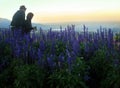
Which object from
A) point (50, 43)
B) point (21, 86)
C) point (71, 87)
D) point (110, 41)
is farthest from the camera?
point (50, 43)

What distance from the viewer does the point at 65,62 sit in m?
7.20

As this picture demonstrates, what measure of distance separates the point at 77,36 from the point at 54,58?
62.3 inches

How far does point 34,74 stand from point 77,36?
2173 millimetres

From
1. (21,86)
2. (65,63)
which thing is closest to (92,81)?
(65,63)

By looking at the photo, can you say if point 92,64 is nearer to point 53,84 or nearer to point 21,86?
point 53,84

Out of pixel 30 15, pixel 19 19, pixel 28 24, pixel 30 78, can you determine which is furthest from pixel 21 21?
pixel 30 78

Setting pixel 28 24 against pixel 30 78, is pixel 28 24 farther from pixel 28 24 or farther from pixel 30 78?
pixel 30 78

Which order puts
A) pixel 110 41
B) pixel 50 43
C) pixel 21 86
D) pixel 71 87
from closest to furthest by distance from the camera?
pixel 71 87
pixel 21 86
pixel 110 41
pixel 50 43

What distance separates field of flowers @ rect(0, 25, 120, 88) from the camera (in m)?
7.04

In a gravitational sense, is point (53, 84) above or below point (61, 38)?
below

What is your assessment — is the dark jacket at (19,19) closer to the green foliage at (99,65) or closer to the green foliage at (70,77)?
the green foliage at (99,65)

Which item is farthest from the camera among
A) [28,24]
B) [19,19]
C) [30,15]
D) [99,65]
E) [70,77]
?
[30,15]

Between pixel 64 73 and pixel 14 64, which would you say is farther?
pixel 14 64

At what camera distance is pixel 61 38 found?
9078 millimetres
